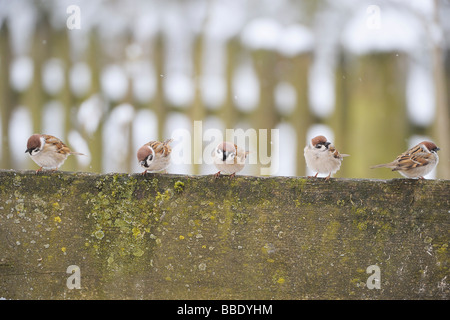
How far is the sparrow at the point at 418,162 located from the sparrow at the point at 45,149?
1.22 metres

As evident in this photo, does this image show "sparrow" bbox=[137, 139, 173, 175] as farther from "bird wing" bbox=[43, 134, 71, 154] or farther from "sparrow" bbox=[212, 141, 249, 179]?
"bird wing" bbox=[43, 134, 71, 154]

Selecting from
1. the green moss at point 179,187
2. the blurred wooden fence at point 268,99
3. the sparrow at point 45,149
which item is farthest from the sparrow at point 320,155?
the sparrow at point 45,149

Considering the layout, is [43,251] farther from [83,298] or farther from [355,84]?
[355,84]

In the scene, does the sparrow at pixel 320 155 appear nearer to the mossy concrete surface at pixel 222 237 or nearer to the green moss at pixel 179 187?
the mossy concrete surface at pixel 222 237

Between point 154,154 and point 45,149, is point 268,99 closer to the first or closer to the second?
point 154,154

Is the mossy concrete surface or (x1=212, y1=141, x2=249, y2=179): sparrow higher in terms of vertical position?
(x1=212, y1=141, x2=249, y2=179): sparrow

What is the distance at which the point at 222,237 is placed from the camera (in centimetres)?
119

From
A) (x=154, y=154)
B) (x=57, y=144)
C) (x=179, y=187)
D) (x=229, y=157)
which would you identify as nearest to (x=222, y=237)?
(x=179, y=187)

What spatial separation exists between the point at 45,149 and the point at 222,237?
0.92 meters

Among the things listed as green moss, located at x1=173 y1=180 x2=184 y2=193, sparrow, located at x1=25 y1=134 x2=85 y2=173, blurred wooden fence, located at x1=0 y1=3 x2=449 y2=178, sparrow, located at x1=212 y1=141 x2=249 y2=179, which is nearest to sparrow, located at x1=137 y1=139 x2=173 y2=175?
blurred wooden fence, located at x1=0 y1=3 x2=449 y2=178

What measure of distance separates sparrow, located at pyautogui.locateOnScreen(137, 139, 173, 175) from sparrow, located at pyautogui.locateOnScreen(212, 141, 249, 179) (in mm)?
205

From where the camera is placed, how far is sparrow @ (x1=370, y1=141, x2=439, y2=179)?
62.7 inches

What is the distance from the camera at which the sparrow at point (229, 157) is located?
5.21ft

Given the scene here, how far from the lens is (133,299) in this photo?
1.18 m
